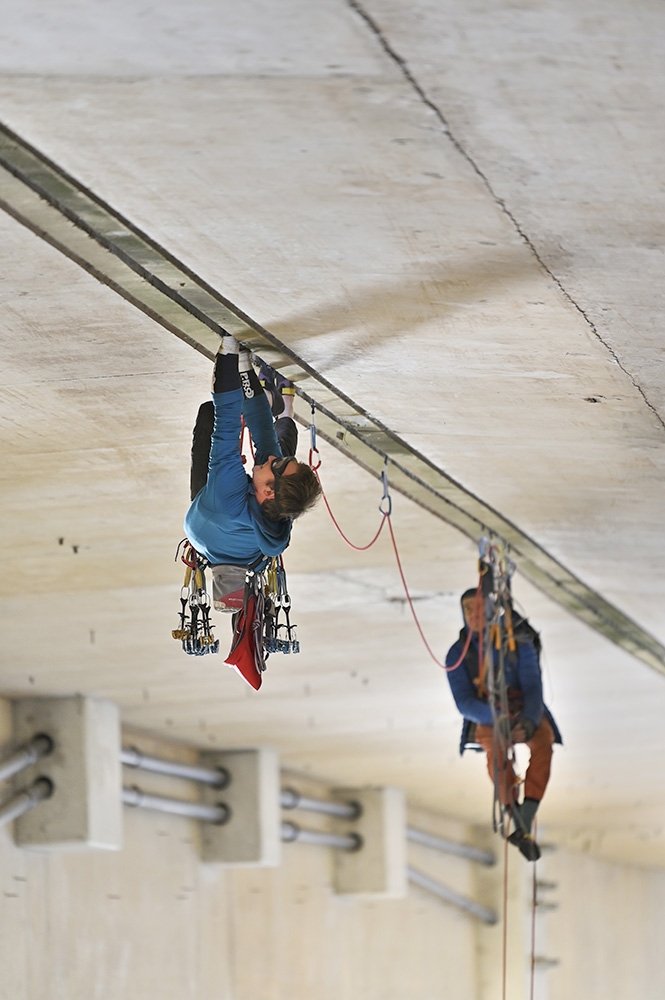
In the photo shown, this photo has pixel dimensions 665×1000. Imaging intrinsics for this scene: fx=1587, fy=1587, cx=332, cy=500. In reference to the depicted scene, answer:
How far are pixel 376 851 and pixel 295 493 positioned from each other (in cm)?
999

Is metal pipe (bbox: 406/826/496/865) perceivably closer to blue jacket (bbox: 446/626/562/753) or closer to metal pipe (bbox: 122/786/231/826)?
metal pipe (bbox: 122/786/231/826)

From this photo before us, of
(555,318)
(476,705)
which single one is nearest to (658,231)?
(555,318)

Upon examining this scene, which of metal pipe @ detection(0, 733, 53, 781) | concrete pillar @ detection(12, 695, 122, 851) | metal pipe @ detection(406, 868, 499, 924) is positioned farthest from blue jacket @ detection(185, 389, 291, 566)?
metal pipe @ detection(406, 868, 499, 924)

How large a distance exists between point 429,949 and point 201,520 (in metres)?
11.4

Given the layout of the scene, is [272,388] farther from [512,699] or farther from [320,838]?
[320,838]

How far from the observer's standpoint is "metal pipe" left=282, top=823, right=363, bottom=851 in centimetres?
1299

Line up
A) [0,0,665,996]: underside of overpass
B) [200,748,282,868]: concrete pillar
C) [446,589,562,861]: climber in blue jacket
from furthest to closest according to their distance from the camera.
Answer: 1. [200,748,282,868]: concrete pillar
2. [446,589,562,861]: climber in blue jacket
3. [0,0,665,996]: underside of overpass

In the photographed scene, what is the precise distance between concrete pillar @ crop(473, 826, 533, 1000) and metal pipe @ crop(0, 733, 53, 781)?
708cm

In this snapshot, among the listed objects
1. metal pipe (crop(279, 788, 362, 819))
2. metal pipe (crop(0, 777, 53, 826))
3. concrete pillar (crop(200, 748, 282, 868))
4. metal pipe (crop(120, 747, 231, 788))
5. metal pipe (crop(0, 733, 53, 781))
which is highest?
metal pipe (crop(0, 733, 53, 781))


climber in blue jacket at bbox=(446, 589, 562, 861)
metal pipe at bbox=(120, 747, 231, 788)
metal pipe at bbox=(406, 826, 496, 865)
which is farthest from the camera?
metal pipe at bbox=(406, 826, 496, 865)

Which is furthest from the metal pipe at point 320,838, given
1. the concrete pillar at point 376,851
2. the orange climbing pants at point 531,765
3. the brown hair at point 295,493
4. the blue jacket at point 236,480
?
the brown hair at point 295,493

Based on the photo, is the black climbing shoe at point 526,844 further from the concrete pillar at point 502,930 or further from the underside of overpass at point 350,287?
the concrete pillar at point 502,930

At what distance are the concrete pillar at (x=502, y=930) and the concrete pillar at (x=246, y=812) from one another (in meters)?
4.32

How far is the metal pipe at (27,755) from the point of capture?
9602 mm
